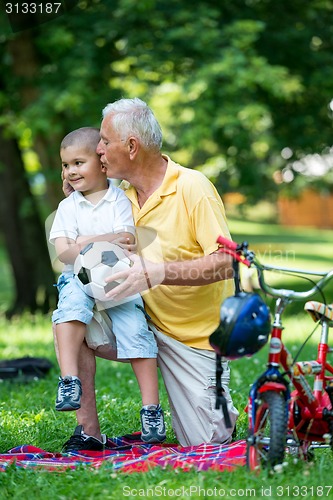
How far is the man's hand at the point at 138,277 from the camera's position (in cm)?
411

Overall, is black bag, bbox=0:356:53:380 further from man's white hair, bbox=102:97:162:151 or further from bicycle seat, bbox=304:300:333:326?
bicycle seat, bbox=304:300:333:326

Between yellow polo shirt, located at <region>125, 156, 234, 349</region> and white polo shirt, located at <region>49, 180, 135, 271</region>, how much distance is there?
0.34ft

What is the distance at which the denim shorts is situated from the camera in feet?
14.0

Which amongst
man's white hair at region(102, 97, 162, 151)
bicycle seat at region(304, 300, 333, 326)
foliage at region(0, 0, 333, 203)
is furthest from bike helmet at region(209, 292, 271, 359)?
foliage at region(0, 0, 333, 203)

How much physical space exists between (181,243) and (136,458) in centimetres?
103

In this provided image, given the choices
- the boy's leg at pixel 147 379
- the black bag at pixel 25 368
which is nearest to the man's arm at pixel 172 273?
the boy's leg at pixel 147 379

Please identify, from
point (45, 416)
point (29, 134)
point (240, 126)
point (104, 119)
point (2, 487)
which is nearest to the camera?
point (2, 487)

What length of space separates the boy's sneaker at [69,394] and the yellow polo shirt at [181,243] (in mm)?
585

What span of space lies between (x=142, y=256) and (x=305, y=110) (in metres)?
9.02

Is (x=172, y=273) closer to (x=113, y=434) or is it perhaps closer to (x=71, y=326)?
(x=71, y=326)

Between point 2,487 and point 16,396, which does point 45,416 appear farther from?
point 2,487

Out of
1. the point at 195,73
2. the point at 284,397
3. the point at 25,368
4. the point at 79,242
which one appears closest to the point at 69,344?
the point at 79,242

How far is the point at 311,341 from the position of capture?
8742mm

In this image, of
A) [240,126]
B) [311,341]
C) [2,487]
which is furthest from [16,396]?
[240,126]
